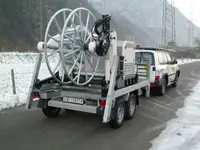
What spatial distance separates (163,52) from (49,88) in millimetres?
6398

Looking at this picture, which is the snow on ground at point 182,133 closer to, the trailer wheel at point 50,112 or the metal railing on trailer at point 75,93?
the metal railing on trailer at point 75,93

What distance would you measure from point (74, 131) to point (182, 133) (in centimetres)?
244

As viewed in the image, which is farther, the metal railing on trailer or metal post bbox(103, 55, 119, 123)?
the metal railing on trailer

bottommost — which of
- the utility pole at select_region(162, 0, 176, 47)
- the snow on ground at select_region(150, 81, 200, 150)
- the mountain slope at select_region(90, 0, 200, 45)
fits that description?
the snow on ground at select_region(150, 81, 200, 150)

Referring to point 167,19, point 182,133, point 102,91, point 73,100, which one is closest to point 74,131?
point 73,100

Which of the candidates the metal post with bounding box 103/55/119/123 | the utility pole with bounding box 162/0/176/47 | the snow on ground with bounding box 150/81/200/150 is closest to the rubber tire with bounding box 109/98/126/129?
the metal post with bounding box 103/55/119/123

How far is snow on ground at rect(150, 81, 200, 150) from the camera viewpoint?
5188mm

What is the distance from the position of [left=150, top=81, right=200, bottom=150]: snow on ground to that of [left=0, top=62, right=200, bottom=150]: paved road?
20cm

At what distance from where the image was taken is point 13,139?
5.38m

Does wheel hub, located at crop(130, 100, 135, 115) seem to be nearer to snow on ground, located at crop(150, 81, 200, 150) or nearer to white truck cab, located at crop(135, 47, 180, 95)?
snow on ground, located at crop(150, 81, 200, 150)

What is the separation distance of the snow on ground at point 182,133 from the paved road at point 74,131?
197mm

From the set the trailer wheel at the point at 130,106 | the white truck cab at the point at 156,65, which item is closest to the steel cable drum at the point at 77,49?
the trailer wheel at the point at 130,106

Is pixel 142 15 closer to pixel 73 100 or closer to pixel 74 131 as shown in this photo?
pixel 73 100

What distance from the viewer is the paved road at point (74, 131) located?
203 inches
